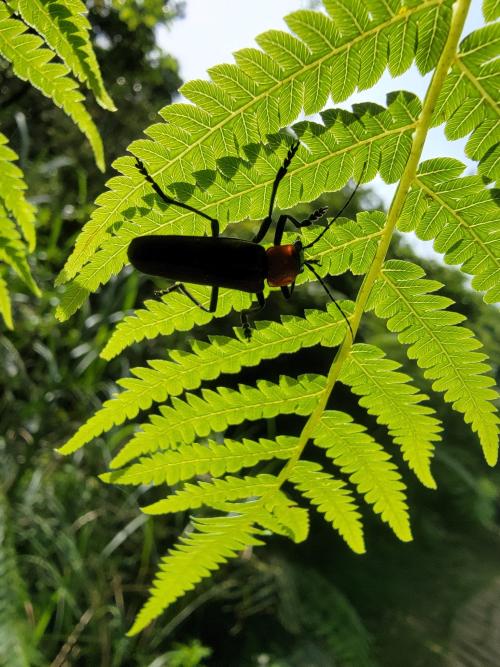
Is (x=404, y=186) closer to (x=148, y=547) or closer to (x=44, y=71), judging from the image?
(x=44, y=71)

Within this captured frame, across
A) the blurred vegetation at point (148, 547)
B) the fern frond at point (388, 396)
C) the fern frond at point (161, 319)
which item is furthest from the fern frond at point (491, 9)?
the blurred vegetation at point (148, 547)

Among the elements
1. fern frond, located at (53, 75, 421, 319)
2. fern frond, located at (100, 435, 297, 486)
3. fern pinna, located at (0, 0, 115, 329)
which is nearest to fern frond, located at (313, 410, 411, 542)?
fern frond, located at (100, 435, 297, 486)

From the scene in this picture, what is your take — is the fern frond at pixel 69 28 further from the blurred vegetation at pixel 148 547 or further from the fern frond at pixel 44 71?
the blurred vegetation at pixel 148 547

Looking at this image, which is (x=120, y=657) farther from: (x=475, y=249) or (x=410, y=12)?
(x=410, y=12)

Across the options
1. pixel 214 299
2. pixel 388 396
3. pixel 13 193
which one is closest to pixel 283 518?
pixel 388 396

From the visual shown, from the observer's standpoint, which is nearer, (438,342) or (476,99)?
(476,99)

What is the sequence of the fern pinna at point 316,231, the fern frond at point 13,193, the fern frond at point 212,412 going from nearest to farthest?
the fern frond at point 13,193, the fern pinna at point 316,231, the fern frond at point 212,412

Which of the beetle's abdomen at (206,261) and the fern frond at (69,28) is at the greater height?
the fern frond at (69,28)
